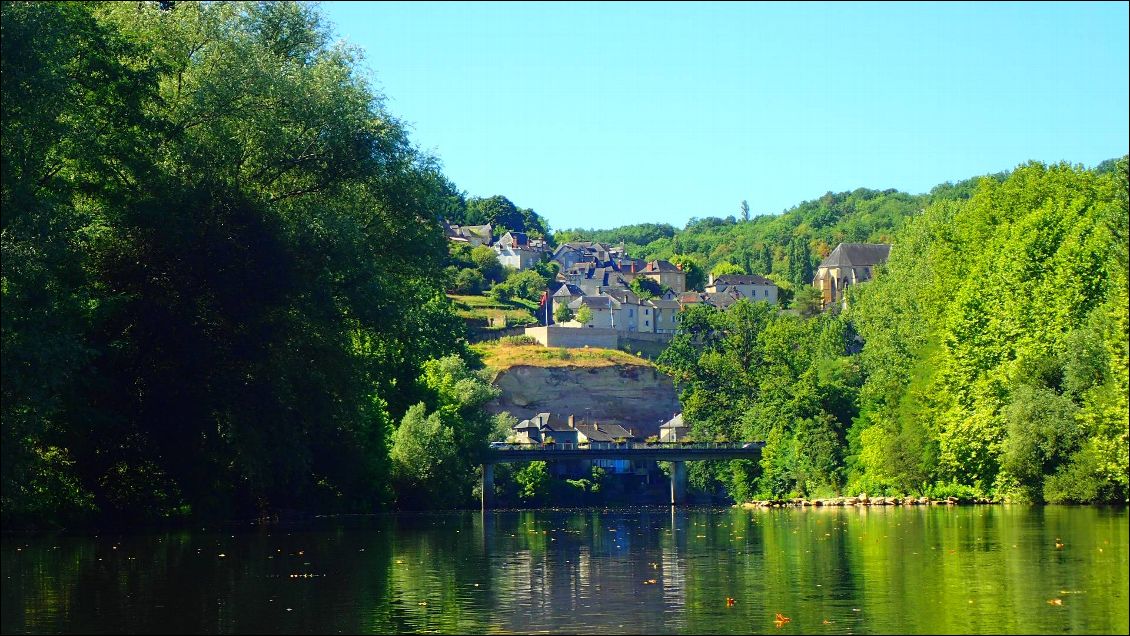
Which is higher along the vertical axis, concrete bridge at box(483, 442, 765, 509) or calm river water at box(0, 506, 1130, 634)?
concrete bridge at box(483, 442, 765, 509)

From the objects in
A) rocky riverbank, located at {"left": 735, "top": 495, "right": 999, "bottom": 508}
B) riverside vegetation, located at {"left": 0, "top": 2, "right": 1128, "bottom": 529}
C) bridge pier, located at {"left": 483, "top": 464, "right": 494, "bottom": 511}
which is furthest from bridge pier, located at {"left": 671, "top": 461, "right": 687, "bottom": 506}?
riverside vegetation, located at {"left": 0, "top": 2, "right": 1128, "bottom": 529}

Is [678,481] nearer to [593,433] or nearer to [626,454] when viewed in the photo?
[626,454]

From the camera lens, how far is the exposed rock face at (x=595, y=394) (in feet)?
519

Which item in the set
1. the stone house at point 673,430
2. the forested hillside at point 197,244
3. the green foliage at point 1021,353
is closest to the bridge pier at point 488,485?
the green foliage at point 1021,353

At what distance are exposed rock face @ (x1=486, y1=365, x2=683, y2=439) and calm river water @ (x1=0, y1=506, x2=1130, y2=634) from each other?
120660 millimetres

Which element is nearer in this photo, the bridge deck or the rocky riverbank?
the rocky riverbank

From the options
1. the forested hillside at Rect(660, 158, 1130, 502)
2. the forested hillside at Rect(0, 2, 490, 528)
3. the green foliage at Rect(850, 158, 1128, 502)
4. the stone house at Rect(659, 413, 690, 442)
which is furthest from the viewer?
the stone house at Rect(659, 413, 690, 442)

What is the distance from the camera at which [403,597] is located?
68.0 feet

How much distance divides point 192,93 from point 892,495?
4423 cm

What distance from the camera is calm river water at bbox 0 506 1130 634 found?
1716 centimetres

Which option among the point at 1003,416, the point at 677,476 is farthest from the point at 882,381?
the point at 677,476

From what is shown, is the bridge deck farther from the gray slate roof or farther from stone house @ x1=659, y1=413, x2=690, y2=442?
stone house @ x1=659, y1=413, x2=690, y2=442

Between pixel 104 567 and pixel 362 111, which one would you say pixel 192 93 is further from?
pixel 104 567

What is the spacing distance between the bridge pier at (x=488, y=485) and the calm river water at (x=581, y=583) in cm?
6242
